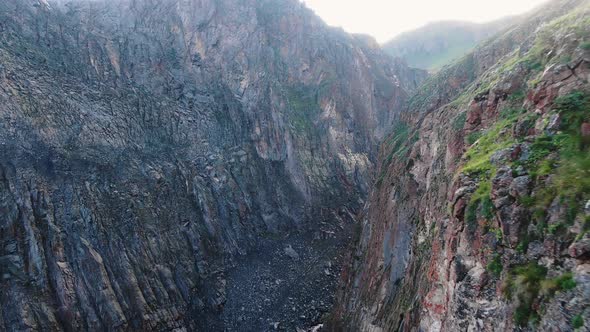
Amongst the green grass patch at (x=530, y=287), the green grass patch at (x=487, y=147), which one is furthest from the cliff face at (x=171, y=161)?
the green grass patch at (x=530, y=287)

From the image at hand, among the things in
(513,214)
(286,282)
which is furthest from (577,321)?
(286,282)

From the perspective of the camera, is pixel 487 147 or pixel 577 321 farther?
pixel 487 147

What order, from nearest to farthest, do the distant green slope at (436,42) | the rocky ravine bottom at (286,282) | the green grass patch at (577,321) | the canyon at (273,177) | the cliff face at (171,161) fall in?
the green grass patch at (577,321)
the canyon at (273,177)
the cliff face at (171,161)
the rocky ravine bottom at (286,282)
the distant green slope at (436,42)

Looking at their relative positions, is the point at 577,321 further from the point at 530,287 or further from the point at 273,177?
the point at 273,177

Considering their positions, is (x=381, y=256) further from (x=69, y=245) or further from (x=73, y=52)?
(x=73, y=52)

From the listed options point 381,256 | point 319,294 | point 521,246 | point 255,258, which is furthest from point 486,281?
point 255,258

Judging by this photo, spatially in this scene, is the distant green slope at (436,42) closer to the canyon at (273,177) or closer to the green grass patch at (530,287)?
the canyon at (273,177)
